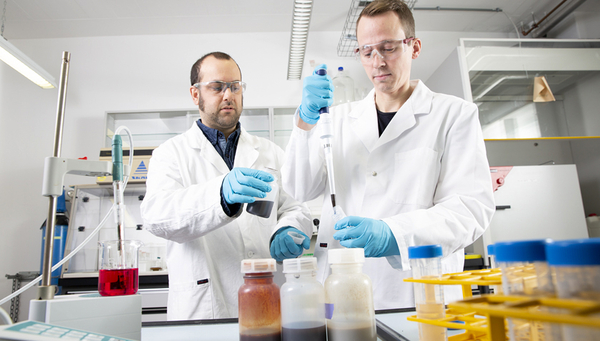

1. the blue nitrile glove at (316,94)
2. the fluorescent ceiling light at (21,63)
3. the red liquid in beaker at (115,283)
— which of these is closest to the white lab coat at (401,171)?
the blue nitrile glove at (316,94)

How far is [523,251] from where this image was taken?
342 mm

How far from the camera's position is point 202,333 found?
793 mm

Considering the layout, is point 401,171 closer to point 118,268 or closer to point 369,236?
point 369,236

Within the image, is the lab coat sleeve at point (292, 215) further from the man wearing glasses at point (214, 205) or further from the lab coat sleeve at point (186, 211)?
the lab coat sleeve at point (186, 211)

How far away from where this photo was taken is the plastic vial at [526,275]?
334 mm

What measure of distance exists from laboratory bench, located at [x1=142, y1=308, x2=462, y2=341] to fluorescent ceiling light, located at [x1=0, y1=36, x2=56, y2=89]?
2422mm

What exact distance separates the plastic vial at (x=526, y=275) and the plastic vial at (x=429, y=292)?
168mm

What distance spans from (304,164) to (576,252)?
1044 mm

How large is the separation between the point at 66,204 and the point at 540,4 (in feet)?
14.8

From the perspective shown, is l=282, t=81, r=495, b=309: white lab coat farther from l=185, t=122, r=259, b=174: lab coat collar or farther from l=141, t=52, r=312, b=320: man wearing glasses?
l=185, t=122, r=259, b=174: lab coat collar

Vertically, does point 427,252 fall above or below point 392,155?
below

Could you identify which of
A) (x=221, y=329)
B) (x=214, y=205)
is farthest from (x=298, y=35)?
(x=221, y=329)

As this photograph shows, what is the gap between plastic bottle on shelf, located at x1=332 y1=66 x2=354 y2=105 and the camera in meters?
3.28

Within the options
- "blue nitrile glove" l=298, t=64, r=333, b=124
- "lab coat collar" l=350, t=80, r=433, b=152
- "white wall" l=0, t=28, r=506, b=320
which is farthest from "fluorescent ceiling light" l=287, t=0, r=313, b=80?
"blue nitrile glove" l=298, t=64, r=333, b=124
